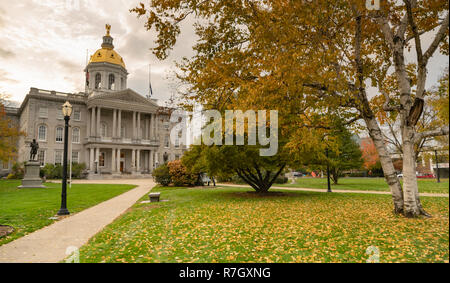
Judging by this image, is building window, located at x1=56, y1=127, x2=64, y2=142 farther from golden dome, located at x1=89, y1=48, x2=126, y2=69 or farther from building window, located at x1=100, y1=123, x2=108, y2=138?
golden dome, located at x1=89, y1=48, x2=126, y2=69

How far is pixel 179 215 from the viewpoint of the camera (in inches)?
370

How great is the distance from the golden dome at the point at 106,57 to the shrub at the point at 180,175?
44066mm

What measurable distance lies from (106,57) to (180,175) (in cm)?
4627

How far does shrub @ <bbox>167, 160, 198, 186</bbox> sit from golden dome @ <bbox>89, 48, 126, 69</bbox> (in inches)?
1735

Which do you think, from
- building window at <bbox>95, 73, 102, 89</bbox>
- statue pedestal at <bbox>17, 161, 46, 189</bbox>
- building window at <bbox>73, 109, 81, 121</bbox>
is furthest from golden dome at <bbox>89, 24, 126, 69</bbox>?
statue pedestal at <bbox>17, 161, 46, 189</bbox>

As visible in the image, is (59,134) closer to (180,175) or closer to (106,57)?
(106,57)

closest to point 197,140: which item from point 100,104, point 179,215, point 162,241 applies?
point 179,215

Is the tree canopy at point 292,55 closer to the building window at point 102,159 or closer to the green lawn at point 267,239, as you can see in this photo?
the green lawn at point 267,239

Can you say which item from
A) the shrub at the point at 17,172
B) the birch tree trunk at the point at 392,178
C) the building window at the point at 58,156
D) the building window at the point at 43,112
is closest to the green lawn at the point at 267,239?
the birch tree trunk at the point at 392,178

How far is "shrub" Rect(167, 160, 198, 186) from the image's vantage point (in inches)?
1024

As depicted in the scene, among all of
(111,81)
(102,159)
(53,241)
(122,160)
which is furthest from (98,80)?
(53,241)

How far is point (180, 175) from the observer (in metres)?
26.2

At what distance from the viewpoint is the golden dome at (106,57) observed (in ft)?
192
